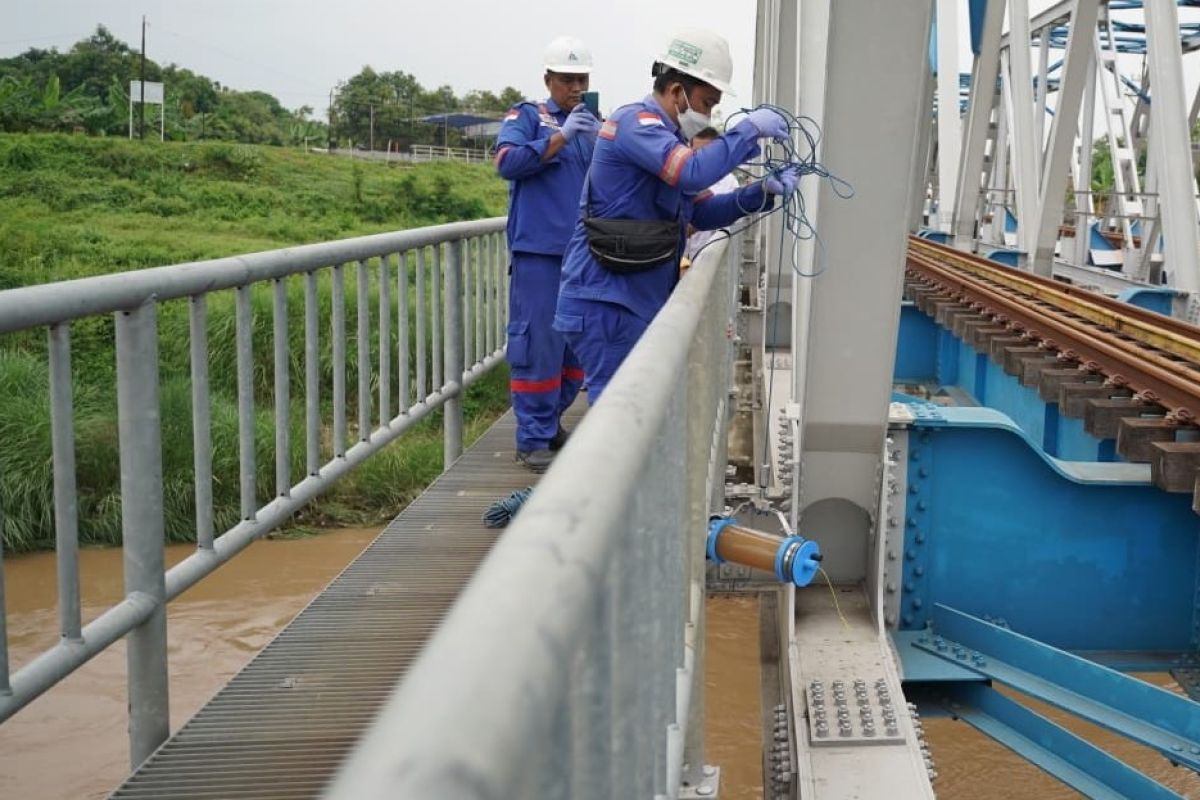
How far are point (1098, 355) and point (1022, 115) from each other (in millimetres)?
11629

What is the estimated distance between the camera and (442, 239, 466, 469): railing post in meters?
6.93

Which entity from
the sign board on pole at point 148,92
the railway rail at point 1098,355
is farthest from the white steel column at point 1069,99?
the sign board on pole at point 148,92

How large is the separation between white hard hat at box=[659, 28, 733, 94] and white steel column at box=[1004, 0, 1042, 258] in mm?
13279

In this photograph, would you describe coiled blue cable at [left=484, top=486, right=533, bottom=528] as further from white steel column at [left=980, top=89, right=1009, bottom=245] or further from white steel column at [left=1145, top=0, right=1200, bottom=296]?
white steel column at [left=980, top=89, right=1009, bottom=245]

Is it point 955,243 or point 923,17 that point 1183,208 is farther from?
point 955,243

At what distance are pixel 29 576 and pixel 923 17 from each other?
25.8 feet

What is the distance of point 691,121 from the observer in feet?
17.0

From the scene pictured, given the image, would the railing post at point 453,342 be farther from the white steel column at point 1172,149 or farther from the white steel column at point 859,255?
the white steel column at point 1172,149

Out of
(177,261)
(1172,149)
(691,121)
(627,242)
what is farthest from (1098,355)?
(177,261)

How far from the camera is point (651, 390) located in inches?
65.4

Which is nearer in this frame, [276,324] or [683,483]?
[683,483]

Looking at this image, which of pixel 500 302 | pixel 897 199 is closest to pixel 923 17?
pixel 897 199

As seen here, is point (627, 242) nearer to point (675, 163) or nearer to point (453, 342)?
point (675, 163)

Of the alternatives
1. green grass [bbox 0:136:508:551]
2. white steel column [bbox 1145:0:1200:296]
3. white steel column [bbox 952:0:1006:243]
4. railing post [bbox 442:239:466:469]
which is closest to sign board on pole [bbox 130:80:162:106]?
green grass [bbox 0:136:508:551]
